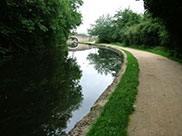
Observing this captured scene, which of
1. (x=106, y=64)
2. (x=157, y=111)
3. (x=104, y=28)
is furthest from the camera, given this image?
(x=104, y=28)

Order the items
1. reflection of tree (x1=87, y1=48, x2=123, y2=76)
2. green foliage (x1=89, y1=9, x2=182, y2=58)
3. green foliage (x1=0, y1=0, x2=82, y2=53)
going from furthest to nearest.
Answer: green foliage (x1=89, y1=9, x2=182, y2=58)
green foliage (x1=0, y1=0, x2=82, y2=53)
reflection of tree (x1=87, y1=48, x2=123, y2=76)

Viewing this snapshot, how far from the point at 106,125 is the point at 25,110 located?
2311mm

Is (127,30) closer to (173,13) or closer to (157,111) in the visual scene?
(173,13)

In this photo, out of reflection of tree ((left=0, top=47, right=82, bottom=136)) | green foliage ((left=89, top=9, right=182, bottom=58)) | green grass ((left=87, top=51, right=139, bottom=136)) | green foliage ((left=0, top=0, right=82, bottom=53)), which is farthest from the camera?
green foliage ((left=89, top=9, right=182, bottom=58))

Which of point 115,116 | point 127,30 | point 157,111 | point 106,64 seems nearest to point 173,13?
point 106,64

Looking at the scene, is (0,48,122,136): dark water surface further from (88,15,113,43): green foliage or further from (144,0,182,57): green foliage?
(88,15,113,43): green foliage

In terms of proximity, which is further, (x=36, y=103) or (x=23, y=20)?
(x=23, y=20)

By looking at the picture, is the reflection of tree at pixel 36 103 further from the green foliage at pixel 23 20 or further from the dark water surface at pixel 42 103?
the green foliage at pixel 23 20

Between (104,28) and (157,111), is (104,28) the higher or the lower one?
the higher one

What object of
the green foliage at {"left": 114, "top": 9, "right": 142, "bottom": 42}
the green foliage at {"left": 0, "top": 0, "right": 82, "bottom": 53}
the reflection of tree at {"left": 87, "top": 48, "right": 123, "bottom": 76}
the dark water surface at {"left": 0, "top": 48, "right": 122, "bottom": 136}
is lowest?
the reflection of tree at {"left": 87, "top": 48, "right": 123, "bottom": 76}

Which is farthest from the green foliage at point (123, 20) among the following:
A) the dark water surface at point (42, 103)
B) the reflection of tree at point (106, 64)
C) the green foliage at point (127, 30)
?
the dark water surface at point (42, 103)

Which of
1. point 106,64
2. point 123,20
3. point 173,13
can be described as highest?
point 123,20

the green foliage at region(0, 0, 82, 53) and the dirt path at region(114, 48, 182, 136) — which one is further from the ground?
the green foliage at region(0, 0, 82, 53)

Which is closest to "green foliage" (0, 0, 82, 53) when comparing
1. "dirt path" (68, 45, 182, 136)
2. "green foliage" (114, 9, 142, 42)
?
"dirt path" (68, 45, 182, 136)
